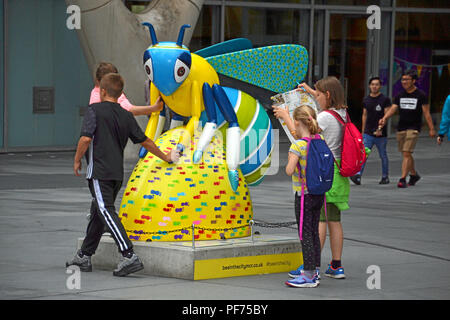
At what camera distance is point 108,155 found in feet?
23.9

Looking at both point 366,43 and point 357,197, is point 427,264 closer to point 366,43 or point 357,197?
point 357,197

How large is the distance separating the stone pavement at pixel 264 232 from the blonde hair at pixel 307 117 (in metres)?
1.25

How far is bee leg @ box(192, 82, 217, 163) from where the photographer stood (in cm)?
770

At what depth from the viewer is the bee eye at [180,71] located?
25.1 feet

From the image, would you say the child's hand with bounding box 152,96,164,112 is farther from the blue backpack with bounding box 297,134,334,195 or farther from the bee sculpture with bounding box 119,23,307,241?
the blue backpack with bounding box 297,134,334,195

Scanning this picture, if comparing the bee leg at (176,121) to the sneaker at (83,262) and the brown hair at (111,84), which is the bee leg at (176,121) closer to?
the brown hair at (111,84)

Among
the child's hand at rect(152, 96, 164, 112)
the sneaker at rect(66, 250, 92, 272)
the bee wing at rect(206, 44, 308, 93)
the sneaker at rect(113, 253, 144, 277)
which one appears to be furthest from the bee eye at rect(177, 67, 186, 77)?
the sneaker at rect(66, 250, 92, 272)

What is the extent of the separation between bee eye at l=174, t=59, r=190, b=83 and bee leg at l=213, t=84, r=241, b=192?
293 mm

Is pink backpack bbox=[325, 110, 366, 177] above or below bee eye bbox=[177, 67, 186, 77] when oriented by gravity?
below

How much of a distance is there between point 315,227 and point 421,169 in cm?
989

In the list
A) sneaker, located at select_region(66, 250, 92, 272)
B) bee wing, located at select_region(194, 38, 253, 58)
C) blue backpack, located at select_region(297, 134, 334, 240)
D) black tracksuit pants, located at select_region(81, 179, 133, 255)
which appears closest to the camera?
blue backpack, located at select_region(297, 134, 334, 240)

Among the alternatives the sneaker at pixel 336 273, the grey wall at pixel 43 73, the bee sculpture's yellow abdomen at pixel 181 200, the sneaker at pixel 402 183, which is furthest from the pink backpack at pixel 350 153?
the grey wall at pixel 43 73

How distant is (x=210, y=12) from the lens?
811 inches

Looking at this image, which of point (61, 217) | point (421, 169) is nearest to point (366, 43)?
point (421, 169)
